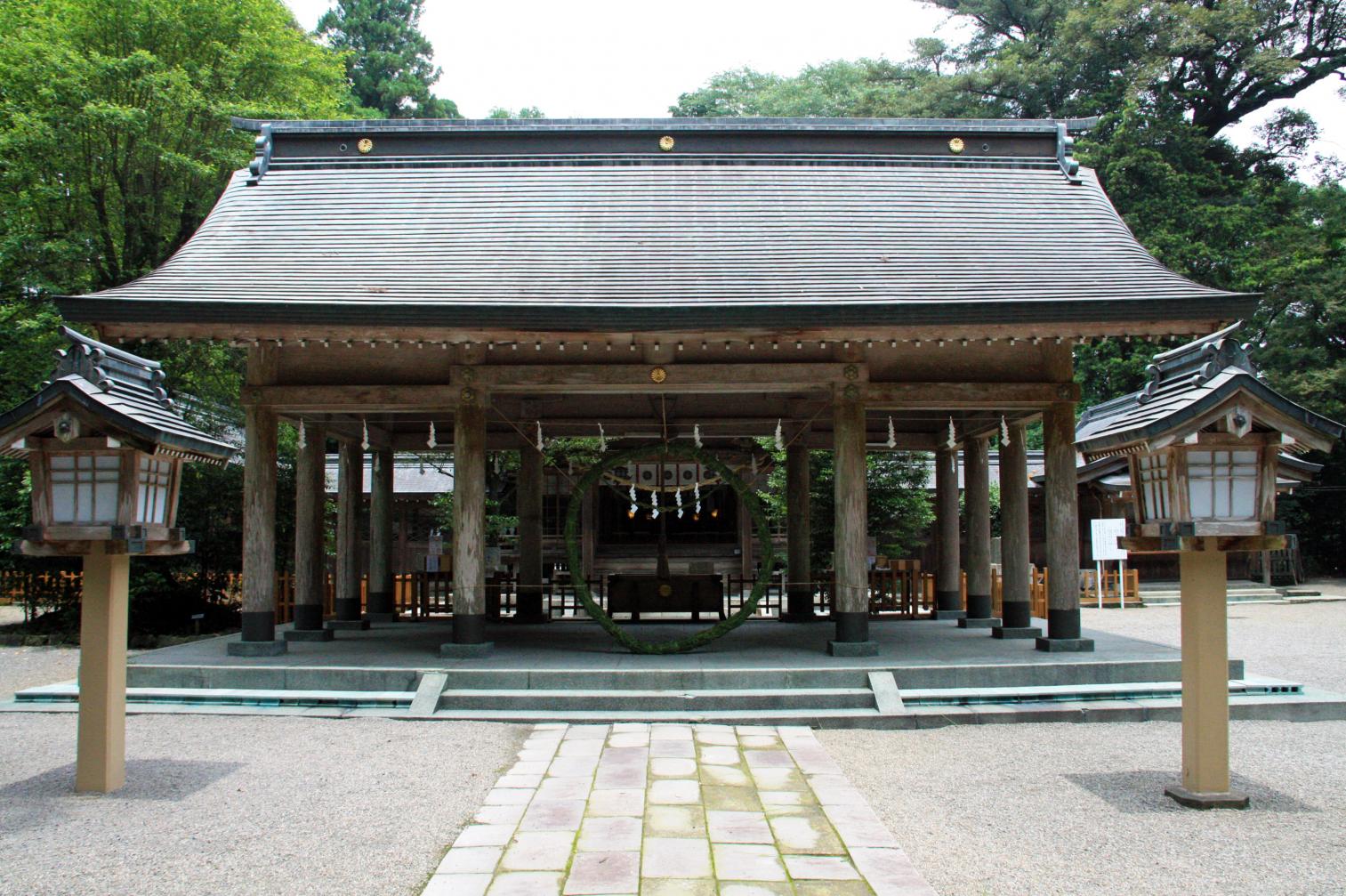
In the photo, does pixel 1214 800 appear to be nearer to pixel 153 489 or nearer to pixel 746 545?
pixel 153 489

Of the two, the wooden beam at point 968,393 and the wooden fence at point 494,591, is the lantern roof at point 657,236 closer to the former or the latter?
the wooden beam at point 968,393

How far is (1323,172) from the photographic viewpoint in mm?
30172

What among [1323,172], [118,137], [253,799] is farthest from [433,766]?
[1323,172]

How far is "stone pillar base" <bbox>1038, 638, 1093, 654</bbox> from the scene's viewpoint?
1032cm

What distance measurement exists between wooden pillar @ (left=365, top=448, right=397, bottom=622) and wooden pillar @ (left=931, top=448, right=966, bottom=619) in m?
8.51

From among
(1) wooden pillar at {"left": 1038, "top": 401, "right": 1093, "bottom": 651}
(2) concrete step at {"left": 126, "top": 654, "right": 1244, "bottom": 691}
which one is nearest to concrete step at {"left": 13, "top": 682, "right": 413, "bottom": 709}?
(2) concrete step at {"left": 126, "top": 654, "right": 1244, "bottom": 691}

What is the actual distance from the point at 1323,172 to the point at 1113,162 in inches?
313

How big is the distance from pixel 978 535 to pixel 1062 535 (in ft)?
12.0

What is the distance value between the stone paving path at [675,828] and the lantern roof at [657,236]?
4127mm

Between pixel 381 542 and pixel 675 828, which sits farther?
pixel 381 542

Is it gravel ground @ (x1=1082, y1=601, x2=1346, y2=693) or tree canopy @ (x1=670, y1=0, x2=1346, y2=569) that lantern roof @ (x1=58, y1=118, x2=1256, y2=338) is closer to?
gravel ground @ (x1=1082, y1=601, x2=1346, y2=693)

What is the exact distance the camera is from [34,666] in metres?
12.8

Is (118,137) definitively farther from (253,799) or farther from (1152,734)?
(1152,734)

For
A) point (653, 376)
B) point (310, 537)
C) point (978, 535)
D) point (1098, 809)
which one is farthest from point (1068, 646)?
point (310, 537)
